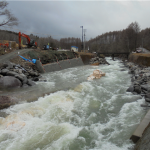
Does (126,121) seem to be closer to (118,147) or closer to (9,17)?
(118,147)

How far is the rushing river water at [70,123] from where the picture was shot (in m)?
4.39

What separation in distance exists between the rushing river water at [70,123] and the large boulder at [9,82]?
124 inches

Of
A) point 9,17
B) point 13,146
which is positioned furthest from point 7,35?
point 13,146

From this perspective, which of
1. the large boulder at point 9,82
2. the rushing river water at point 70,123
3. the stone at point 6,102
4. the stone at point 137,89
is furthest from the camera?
the large boulder at point 9,82

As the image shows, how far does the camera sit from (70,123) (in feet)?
18.5

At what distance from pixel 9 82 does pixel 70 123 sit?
642 cm

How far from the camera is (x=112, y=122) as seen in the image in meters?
5.77

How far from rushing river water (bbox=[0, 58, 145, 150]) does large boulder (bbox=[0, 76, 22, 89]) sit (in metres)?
3.14

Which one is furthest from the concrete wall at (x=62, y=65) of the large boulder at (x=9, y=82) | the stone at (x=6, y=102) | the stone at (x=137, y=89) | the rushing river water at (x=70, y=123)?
the stone at (x=137, y=89)

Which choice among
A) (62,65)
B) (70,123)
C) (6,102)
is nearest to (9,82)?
(6,102)

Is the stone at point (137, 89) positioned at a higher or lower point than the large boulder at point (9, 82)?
lower

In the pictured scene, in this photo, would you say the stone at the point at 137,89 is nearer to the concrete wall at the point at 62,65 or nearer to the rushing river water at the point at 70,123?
the rushing river water at the point at 70,123

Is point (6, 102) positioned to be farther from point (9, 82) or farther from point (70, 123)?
point (70, 123)

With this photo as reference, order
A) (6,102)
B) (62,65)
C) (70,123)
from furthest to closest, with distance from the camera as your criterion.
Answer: (62,65)
(6,102)
(70,123)
